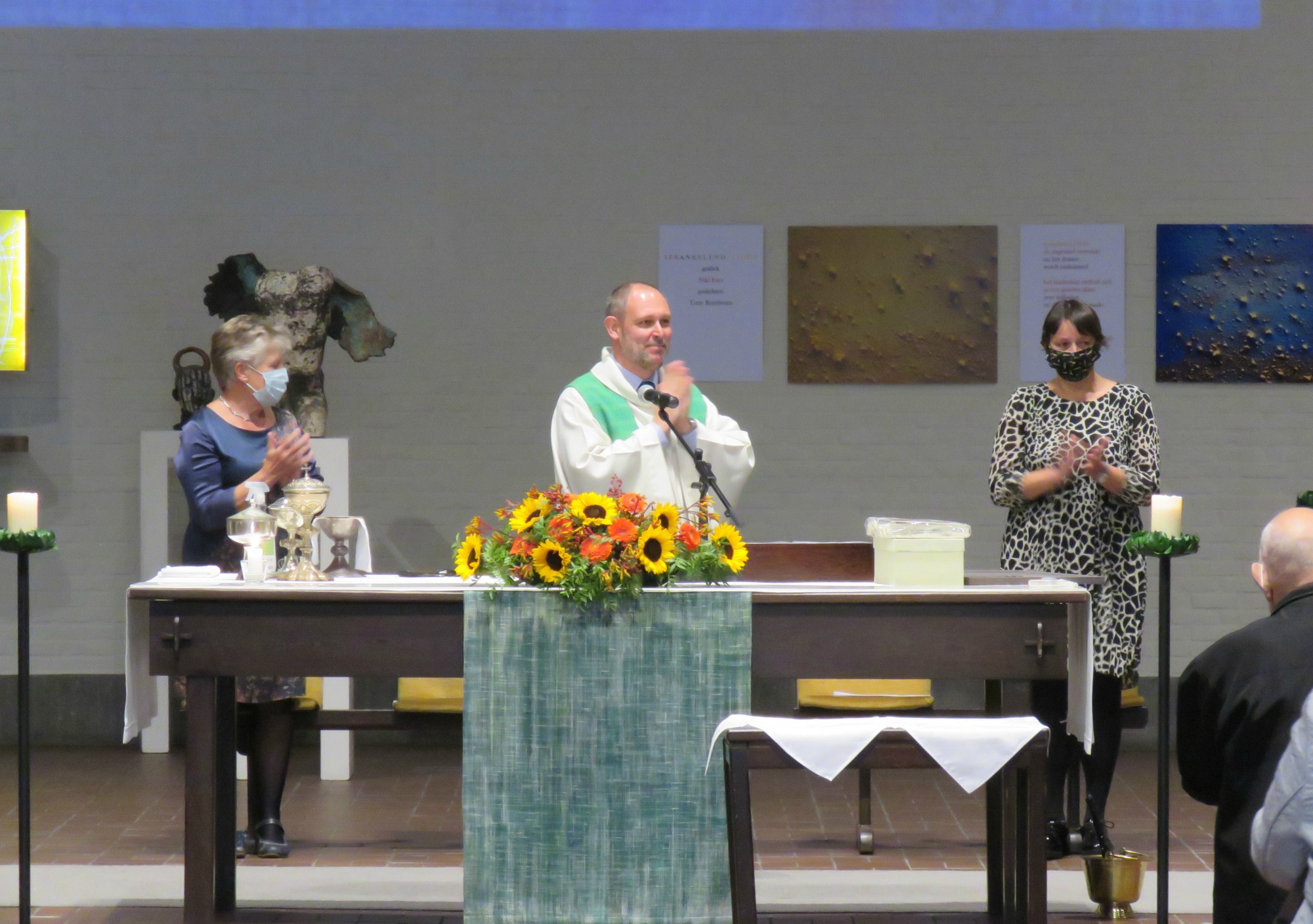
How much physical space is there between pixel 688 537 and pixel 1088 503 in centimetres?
164

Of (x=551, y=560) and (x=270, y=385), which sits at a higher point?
(x=270, y=385)

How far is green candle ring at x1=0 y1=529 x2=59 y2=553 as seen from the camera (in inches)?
140

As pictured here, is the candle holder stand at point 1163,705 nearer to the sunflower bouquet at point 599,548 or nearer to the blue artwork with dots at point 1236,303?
the sunflower bouquet at point 599,548

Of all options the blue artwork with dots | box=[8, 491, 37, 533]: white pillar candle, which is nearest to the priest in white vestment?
box=[8, 491, 37, 533]: white pillar candle

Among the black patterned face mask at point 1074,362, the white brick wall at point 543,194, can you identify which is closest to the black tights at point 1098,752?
the black patterned face mask at point 1074,362

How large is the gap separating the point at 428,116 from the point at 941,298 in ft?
7.49

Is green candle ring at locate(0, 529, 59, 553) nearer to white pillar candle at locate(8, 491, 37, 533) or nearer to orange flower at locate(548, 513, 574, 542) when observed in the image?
white pillar candle at locate(8, 491, 37, 533)

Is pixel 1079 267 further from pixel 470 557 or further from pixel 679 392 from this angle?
Answer: pixel 470 557

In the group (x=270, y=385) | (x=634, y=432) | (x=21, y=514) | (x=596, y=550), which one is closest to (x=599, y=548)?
(x=596, y=550)

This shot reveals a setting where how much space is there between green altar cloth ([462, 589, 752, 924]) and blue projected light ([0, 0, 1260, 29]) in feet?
12.4

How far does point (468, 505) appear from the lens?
662cm

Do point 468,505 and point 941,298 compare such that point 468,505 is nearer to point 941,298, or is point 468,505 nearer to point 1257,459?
point 941,298

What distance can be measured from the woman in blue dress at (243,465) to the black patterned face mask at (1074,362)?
2.17 metres

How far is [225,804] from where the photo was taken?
400cm
